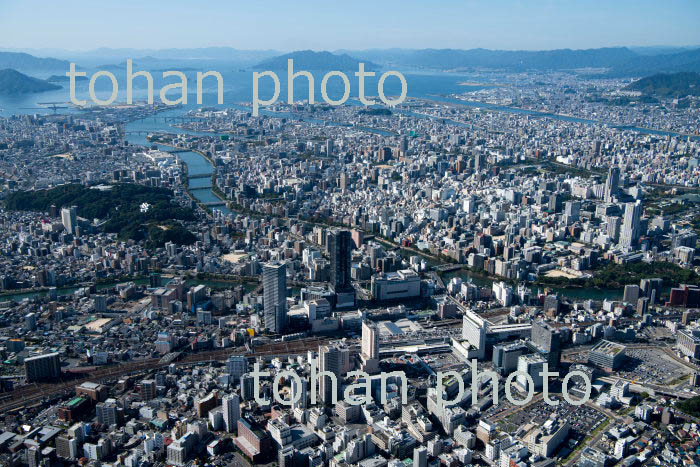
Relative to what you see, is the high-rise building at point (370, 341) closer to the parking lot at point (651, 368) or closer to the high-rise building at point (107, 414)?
the high-rise building at point (107, 414)

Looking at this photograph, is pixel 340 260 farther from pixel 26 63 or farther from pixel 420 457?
pixel 26 63

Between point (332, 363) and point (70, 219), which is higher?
point (70, 219)

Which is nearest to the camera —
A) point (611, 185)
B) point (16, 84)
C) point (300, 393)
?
point (300, 393)

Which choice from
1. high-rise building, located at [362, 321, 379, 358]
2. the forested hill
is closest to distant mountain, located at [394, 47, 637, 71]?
the forested hill

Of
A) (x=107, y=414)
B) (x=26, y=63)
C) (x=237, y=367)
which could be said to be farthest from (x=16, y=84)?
(x=107, y=414)

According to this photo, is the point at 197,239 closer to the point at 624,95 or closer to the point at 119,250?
the point at 119,250

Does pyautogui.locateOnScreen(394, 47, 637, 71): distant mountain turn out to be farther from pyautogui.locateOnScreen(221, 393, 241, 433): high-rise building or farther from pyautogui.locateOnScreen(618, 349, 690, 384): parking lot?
pyautogui.locateOnScreen(221, 393, 241, 433): high-rise building
